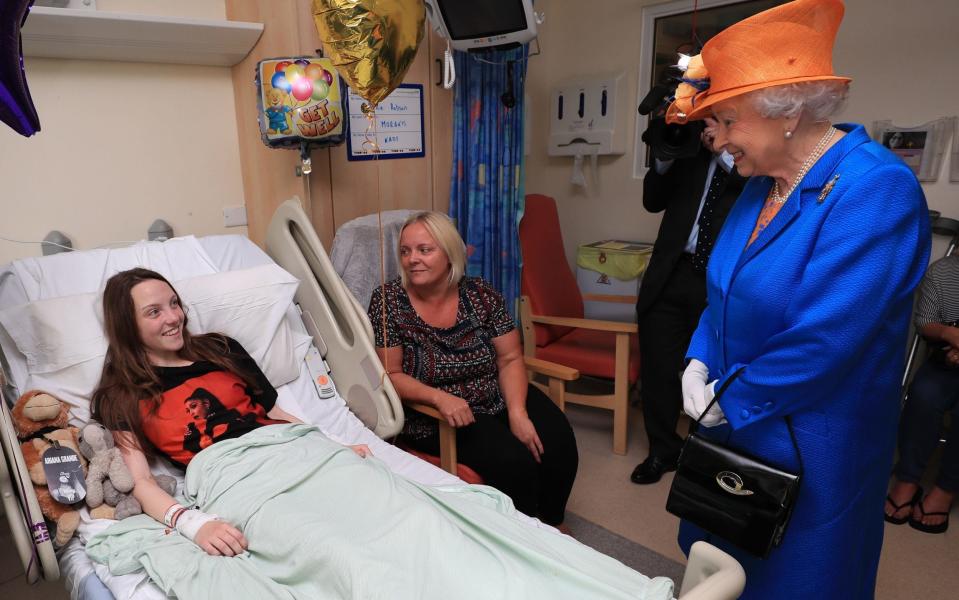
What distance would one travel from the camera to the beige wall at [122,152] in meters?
2.14

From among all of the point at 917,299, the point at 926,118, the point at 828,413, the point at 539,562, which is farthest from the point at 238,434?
the point at 926,118

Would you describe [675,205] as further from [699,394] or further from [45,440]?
[45,440]

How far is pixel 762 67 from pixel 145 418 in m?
1.64

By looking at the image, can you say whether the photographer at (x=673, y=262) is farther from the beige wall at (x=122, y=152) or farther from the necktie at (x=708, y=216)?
the beige wall at (x=122, y=152)

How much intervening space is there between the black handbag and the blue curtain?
172 cm

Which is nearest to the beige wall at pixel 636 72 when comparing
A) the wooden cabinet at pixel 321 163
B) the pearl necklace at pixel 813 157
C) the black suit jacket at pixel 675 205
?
the black suit jacket at pixel 675 205

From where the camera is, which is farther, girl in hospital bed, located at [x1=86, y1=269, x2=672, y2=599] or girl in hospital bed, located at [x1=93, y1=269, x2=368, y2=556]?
girl in hospital bed, located at [x1=93, y1=269, x2=368, y2=556]

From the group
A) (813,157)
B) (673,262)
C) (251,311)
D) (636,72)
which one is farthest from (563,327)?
(813,157)

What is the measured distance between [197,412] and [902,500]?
2.52m

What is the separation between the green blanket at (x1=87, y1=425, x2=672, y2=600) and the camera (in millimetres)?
1134

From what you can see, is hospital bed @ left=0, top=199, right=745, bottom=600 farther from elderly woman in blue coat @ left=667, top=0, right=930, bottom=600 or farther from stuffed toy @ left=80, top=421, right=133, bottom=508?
elderly woman in blue coat @ left=667, top=0, right=930, bottom=600

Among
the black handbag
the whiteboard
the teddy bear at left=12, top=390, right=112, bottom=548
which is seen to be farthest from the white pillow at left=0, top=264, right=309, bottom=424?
the black handbag

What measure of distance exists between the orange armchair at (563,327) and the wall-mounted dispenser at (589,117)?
2.26 ft

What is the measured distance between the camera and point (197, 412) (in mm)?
1670
